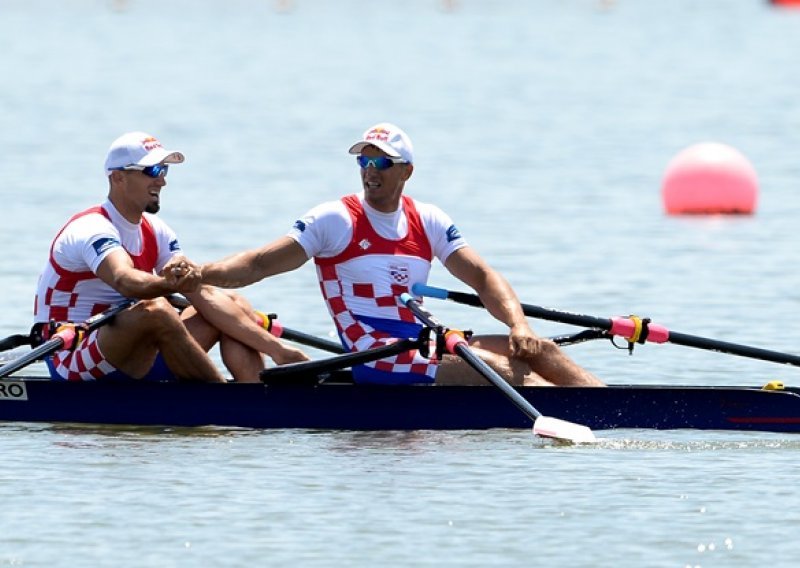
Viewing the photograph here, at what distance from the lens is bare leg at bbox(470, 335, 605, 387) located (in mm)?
12023

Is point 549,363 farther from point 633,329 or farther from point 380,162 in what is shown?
point 380,162

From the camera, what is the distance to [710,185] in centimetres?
2439

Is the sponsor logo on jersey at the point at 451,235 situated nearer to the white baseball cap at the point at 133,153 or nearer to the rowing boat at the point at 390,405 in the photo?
the rowing boat at the point at 390,405

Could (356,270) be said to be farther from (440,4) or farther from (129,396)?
(440,4)

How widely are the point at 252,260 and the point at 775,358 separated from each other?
10.2ft

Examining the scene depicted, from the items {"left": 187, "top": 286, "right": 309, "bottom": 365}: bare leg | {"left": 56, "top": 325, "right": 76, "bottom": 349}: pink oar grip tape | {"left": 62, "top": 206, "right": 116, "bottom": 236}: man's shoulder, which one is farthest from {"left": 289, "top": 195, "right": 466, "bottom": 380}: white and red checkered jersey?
{"left": 56, "top": 325, "right": 76, "bottom": 349}: pink oar grip tape

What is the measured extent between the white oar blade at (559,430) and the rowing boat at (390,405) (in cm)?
26

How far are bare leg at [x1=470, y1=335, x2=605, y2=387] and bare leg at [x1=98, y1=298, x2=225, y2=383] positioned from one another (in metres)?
1.49

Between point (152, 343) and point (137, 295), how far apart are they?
1.22ft

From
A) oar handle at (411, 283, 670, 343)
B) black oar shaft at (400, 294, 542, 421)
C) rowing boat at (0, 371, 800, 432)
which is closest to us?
black oar shaft at (400, 294, 542, 421)

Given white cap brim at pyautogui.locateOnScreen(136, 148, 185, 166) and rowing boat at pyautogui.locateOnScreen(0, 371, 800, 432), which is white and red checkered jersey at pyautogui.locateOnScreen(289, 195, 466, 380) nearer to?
rowing boat at pyautogui.locateOnScreen(0, 371, 800, 432)

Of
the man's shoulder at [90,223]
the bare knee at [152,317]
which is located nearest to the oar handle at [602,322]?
the bare knee at [152,317]

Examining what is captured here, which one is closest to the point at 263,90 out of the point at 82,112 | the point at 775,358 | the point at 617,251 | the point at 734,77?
the point at 82,112

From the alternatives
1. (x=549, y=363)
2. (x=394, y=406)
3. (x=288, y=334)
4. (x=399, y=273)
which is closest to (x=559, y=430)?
(x=549, y=363)
